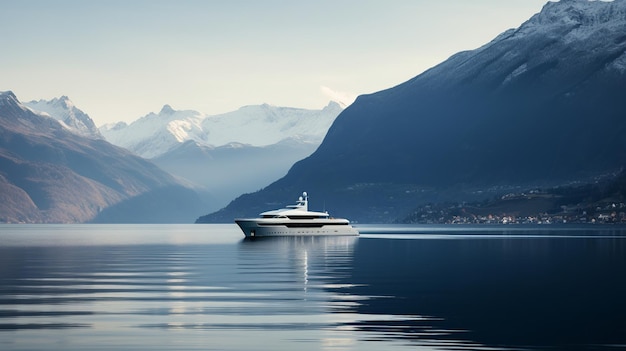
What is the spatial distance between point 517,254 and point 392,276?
60.7 metres

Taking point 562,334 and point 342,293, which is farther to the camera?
point 342,293

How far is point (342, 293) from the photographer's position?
292 ft

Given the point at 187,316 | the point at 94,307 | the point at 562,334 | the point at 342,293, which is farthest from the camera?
the point at 342,293

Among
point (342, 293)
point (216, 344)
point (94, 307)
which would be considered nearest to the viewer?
point (216, 344)

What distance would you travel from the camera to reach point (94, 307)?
249 ft

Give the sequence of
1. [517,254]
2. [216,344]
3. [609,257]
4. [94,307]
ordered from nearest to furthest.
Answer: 1. [216,344]
2. [94,307]
3. [609,257]
4. [517,254]

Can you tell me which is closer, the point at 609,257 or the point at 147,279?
the point at 147,279

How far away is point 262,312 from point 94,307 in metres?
12.5

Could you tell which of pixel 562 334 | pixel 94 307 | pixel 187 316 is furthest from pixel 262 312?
pixel 562 334

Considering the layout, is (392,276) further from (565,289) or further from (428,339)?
(428,339)

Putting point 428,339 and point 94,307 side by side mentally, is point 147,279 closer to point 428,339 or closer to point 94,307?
point 94,307

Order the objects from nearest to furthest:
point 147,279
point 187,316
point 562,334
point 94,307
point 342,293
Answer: point 562,334
point 187,316
point 94,307
point 342,293
point 147,279

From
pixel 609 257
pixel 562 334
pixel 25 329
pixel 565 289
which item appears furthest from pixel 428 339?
pixel 609 257

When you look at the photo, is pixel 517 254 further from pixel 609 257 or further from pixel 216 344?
pixel 216 344
